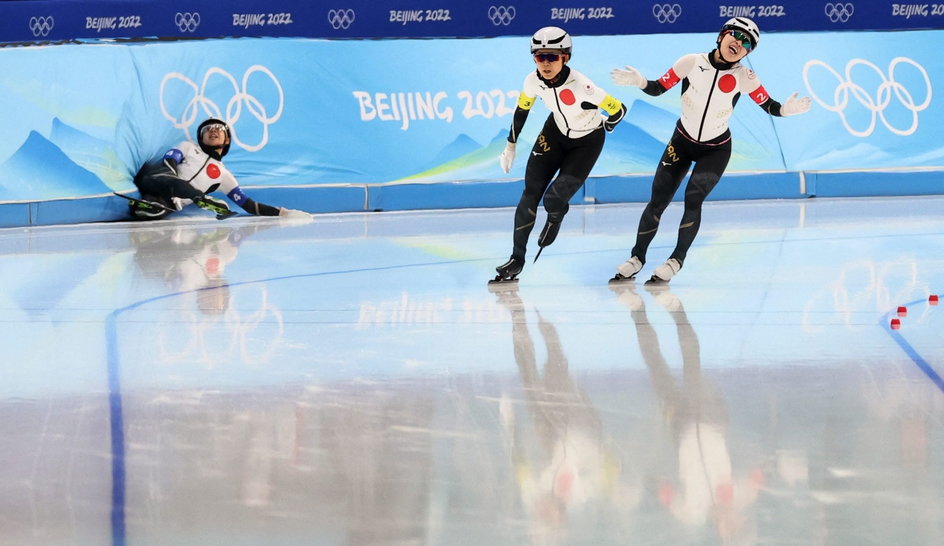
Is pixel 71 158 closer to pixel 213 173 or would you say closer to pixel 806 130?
pixel 213 173

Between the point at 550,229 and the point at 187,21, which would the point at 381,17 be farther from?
the point at 550,229

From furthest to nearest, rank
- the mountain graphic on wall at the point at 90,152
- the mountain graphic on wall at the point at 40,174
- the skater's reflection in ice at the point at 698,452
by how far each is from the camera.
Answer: the mountain graphic on wall at the point at 90,152, the mountain graphic on wall at the point at 40,174, the skater's reflection in ice at the point at 698,452

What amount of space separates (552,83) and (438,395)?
373 cm

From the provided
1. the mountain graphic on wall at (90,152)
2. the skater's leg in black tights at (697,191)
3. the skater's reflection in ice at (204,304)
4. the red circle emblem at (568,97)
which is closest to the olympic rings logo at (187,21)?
the mountain graphic on wall at (90,152)

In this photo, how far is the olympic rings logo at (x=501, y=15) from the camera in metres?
14.6

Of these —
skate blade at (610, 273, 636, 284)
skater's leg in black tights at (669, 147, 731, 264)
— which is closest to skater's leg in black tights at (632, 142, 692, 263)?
skater's leg in black tights at (669, 147, 731, 264)

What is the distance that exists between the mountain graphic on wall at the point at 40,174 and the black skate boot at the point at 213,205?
1.04 meters

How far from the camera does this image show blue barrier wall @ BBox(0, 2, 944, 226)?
11.7 meters

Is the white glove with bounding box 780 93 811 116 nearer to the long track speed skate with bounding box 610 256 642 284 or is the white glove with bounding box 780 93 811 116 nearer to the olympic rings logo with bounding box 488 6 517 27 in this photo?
the long track speed skate with bounding box 610 256 642 284

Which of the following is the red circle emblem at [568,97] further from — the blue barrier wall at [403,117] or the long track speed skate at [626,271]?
the blue barrier wall at [403,117]

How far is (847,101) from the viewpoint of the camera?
14094 millimetres

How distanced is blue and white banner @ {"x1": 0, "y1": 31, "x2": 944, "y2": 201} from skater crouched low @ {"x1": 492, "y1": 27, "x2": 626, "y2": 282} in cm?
541

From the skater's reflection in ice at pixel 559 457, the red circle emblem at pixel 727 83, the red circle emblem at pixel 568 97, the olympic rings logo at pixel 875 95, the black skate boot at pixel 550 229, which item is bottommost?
the skater's reflection in ice at pixel 559 457

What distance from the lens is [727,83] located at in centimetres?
736
